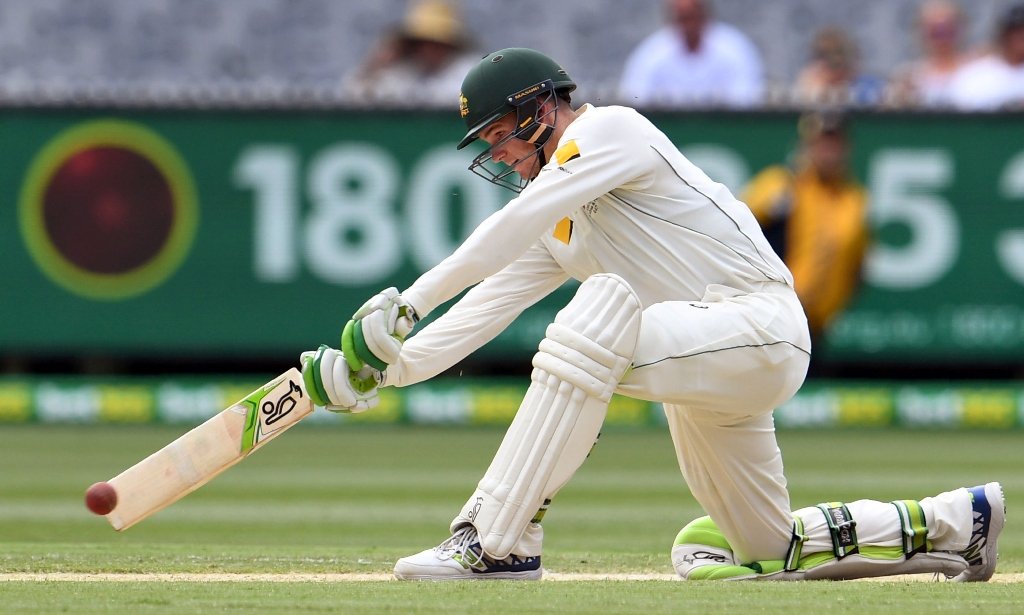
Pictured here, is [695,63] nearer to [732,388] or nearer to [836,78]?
[836,78]

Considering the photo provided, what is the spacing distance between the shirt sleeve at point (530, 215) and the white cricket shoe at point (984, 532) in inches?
43.2

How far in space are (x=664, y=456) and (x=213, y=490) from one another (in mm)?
2056

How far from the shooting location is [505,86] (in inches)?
153

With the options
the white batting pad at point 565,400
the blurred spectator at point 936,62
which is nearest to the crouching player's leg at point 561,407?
the white batting pad at point 565,400

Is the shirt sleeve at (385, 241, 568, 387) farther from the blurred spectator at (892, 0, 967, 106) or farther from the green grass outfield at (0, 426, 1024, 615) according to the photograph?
the blurred spectator at (892, 0, 967, 106)

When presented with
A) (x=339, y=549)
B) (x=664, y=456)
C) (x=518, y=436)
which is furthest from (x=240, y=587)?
(x=664, y=456)

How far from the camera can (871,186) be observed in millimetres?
8742

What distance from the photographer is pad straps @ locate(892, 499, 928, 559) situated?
3.97 meters

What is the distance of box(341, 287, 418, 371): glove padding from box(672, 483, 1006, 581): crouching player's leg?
2.97 ft

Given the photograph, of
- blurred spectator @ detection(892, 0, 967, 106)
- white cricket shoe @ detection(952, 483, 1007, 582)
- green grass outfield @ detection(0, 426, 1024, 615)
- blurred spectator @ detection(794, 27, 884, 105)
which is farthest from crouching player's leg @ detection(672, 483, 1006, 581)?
blurred spectator @ detection(892, 0, 967, 106)

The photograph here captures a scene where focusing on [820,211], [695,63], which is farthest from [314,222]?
[820,211]

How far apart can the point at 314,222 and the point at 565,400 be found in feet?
17.6

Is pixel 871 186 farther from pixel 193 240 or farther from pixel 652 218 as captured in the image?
pixel 652 218

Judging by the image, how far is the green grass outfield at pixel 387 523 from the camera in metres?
3.40
